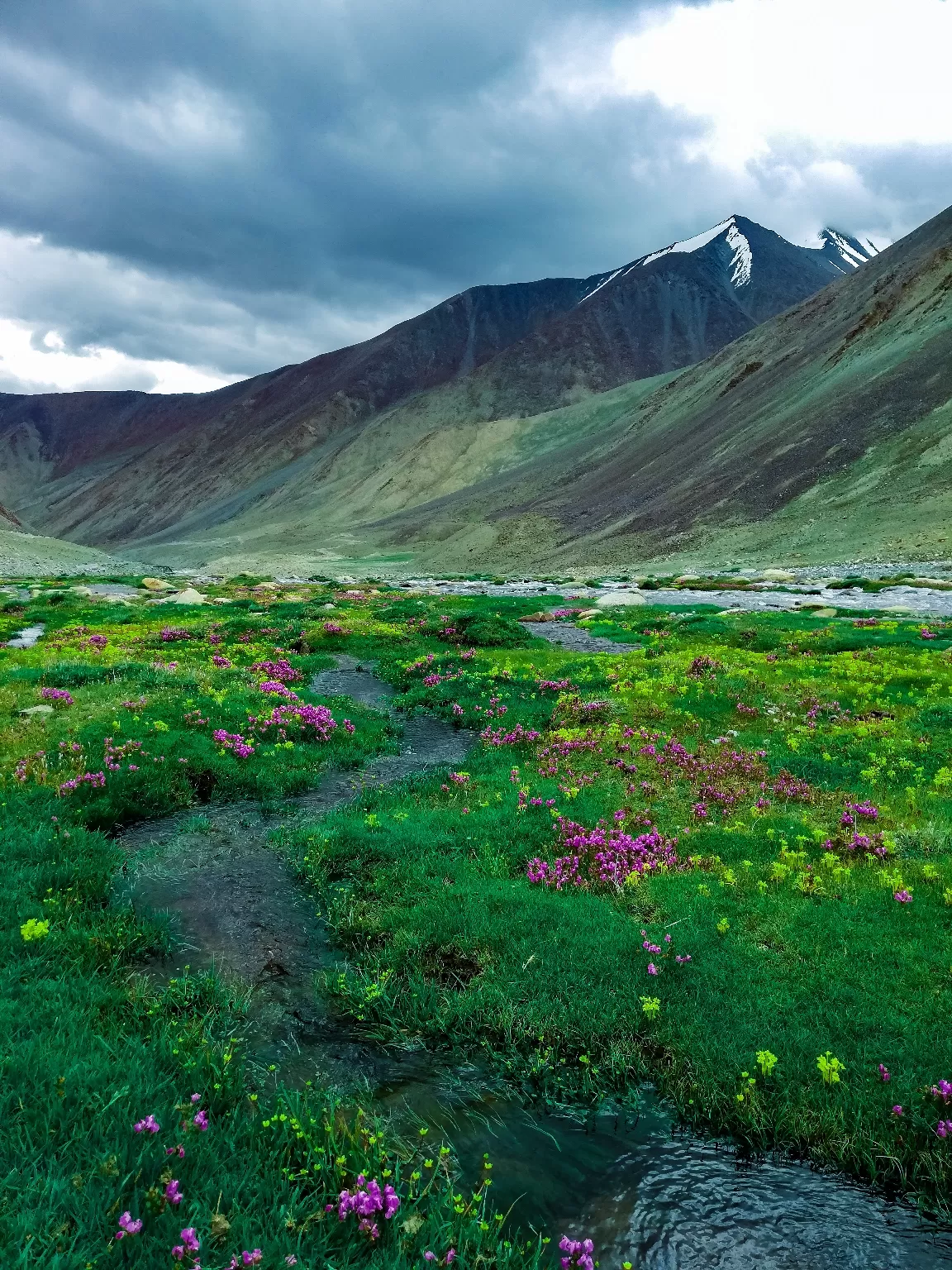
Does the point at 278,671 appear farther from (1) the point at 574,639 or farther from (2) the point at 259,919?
(1) the point at 574,639

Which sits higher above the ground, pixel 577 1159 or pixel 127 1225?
pixel 127 1225

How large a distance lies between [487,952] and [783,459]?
11383 centimetres

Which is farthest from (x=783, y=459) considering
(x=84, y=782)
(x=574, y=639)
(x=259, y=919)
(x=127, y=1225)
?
(x=127, y=1225)

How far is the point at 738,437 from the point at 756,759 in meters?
123

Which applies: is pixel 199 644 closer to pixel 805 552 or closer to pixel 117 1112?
pixel 117 1112

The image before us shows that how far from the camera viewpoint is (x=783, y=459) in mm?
107750

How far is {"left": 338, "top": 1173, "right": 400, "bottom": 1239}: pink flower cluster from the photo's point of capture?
16.0 feet

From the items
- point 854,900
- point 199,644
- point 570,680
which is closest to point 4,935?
point 854,900

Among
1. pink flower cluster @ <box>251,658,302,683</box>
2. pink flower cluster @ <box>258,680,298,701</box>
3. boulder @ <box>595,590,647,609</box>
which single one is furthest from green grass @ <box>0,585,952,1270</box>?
boulder @ <box>595,590,647,609</box>

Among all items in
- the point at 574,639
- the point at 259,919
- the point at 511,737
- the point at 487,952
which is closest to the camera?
the point at 487,952

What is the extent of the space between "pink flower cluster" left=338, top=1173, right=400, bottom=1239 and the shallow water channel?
1.17 metres

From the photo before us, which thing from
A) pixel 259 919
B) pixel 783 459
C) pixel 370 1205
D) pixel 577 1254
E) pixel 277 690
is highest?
pixel 783 459

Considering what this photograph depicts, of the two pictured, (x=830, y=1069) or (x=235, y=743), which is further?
(x=235, y=743)

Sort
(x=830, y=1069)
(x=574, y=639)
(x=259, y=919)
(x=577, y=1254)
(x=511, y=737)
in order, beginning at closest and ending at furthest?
(x=577, y=1254) < (x=830, y=1069) < (x=259, y=919) < (x=511, y=737) < (x=574, y=639)
